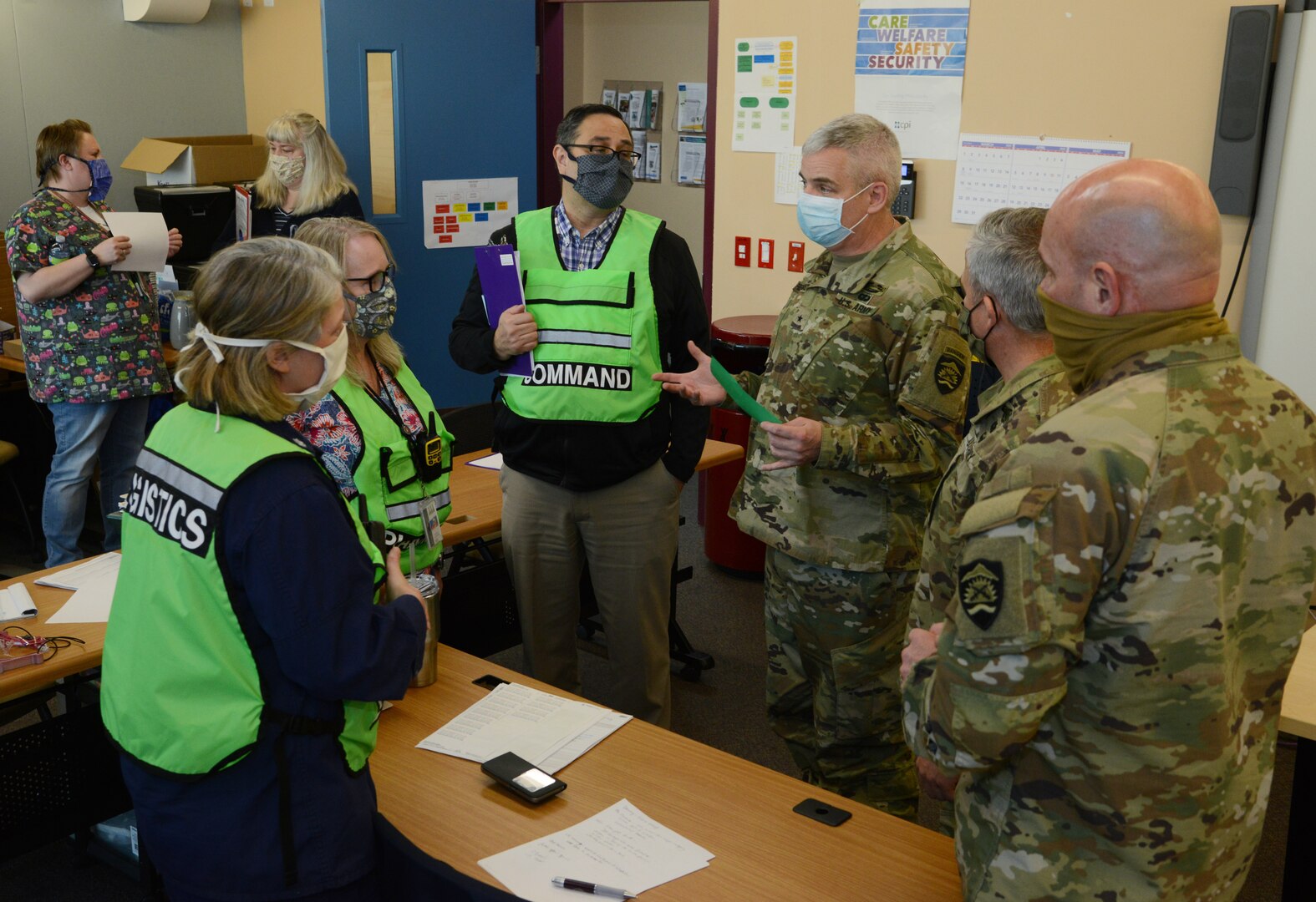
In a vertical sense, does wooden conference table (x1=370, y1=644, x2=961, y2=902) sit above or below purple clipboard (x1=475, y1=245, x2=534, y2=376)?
below

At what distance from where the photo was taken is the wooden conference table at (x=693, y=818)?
65.3 inches

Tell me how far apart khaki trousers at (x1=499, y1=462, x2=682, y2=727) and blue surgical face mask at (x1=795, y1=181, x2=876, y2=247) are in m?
0.71

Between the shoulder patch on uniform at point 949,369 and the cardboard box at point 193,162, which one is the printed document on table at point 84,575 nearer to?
the shoulder patch on uniform at point 949,369

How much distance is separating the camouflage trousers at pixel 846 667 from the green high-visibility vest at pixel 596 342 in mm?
535

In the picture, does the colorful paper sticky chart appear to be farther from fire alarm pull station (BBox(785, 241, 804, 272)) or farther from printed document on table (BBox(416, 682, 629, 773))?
printed document on table (BBox(416, 682, 629, 773))

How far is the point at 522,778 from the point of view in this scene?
1883 mm

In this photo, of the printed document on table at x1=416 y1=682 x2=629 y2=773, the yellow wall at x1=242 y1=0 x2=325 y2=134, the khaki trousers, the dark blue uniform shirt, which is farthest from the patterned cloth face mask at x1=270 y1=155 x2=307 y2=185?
the dark blue uniform shirt

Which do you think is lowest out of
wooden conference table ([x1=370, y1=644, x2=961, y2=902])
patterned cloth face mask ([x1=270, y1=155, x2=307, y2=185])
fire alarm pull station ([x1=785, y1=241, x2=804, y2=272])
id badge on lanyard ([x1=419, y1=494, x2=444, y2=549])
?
wooden conference table ([x1=370, y1=644, x2=961, y2=902])

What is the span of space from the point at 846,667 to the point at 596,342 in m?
0.95

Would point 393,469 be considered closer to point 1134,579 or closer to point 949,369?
point 949,369

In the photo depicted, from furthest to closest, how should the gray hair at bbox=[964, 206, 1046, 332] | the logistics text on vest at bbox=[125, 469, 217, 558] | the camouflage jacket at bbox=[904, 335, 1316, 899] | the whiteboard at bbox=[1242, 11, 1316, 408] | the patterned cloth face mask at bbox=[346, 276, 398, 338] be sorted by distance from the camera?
the whiteboard at bbox=[1242, 11, 1316, 408] → the patterned cloth face mask at bbox=[346, 276, 398, 338] → the gray hair at bbox=[964, 206, 1046, 332] → the logistics text on vest at bbox=[125, 469, 217, 558] → the camouflage jacket at bbox=[904, 335, 1316, 899]

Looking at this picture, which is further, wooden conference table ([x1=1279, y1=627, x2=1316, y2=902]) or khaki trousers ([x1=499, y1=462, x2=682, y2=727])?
khaki trousers ([x1=499, y1=462, x2=682, y2=727])

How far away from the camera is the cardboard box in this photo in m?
5.61

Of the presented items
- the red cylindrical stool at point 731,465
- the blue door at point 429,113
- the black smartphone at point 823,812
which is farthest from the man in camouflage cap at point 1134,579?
the blue door at point 429,113
